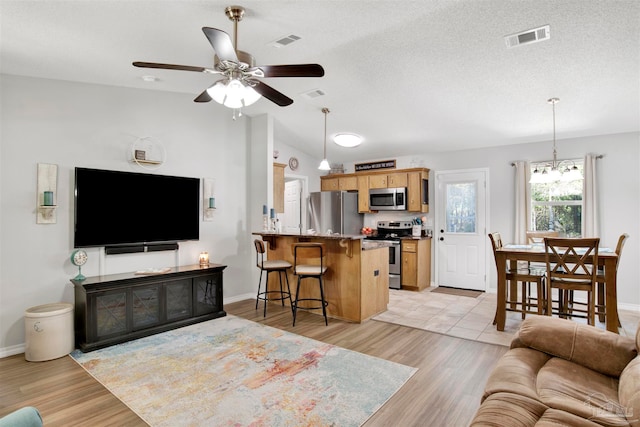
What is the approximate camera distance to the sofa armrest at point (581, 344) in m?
1.80

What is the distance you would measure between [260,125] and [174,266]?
2453 mm

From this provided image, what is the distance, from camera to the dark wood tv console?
3.43m

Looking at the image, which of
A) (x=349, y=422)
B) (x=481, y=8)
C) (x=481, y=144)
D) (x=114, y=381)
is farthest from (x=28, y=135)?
(x=481, y=144)

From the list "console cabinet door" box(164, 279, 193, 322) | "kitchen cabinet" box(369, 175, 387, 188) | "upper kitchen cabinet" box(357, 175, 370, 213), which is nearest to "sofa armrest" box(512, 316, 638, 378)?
"console cabinet door" box(164, 279, 193, 322)

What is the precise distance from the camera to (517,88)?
3744mm

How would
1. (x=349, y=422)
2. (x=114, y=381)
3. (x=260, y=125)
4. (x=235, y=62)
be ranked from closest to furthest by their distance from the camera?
(x=349, y=422)
(x=235, y=62)
(x=114, y=381)
(x=260, y=125)

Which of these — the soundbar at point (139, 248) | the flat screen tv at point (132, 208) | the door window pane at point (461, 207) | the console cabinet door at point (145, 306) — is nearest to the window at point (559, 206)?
the door window pane at point (461, 207)

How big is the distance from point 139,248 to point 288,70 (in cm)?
296

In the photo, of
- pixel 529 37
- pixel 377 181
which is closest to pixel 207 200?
pixel 377 181

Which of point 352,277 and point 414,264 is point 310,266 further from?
point 414,264

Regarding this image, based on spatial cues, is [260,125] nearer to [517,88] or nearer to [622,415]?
[517,88]

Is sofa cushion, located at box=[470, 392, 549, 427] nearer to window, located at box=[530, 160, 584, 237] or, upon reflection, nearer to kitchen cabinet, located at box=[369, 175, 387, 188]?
window, located at box=[530, 160, 584, 237]

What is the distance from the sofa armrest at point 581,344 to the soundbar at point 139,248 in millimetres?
3903

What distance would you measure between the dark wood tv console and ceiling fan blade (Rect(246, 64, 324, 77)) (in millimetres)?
2595
